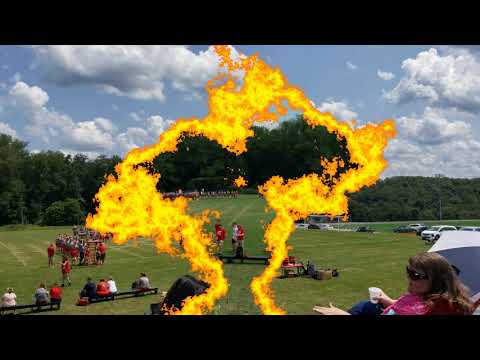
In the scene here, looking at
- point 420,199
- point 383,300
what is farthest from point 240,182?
point 420,199

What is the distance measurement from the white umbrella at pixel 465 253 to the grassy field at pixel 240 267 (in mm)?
4652

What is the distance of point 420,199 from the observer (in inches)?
1422

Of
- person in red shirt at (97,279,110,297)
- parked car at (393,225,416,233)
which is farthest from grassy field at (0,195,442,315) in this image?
parked car at (393,225,416,233)

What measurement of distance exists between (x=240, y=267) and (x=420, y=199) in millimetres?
26535

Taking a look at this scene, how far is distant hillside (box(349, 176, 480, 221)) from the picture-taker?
33.6 metres

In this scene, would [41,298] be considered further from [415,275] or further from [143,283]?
A: [415,275]

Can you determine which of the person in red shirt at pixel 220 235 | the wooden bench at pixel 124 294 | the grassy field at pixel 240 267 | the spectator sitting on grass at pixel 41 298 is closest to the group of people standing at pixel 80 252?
the grassy field at pixel 240 267
